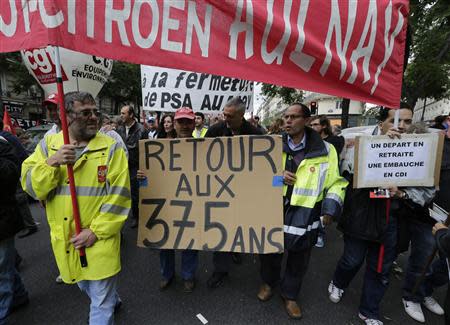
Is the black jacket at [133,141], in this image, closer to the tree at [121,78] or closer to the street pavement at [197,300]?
the street pavement at [197,300]

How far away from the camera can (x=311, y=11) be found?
1.59 meters

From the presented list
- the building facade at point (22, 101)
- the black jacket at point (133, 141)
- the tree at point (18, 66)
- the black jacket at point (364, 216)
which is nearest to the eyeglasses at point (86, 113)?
the black jacket at point (364, 216)

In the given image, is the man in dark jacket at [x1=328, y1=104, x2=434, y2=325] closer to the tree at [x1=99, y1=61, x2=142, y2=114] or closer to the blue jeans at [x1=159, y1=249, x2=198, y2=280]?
the blue jeans at [x1=159, y1=249, x2=198, y2=280]

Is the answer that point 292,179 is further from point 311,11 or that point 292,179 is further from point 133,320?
point 133,320

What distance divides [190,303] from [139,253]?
4.44ft

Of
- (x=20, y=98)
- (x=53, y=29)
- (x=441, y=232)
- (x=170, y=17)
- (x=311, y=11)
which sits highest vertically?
(x=20, y=98)

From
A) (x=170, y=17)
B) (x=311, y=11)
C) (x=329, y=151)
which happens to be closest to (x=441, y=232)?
(x=329, y=151)

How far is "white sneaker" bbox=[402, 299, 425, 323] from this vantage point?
2.63 meters

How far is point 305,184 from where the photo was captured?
2273 millimetres

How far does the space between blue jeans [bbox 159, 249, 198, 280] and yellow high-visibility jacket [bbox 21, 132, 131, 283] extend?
1076 millimetres

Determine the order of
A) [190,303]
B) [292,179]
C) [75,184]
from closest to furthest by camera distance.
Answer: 1. [75,184]
2. [292,179]
3. [190,303]

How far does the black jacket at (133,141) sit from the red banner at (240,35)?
126 inches

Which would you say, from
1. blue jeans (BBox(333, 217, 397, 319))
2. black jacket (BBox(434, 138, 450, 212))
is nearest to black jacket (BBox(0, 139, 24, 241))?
blue jeans (BBox(333, 217, 397, 319))

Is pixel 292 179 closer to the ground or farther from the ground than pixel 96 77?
closer to the ground
